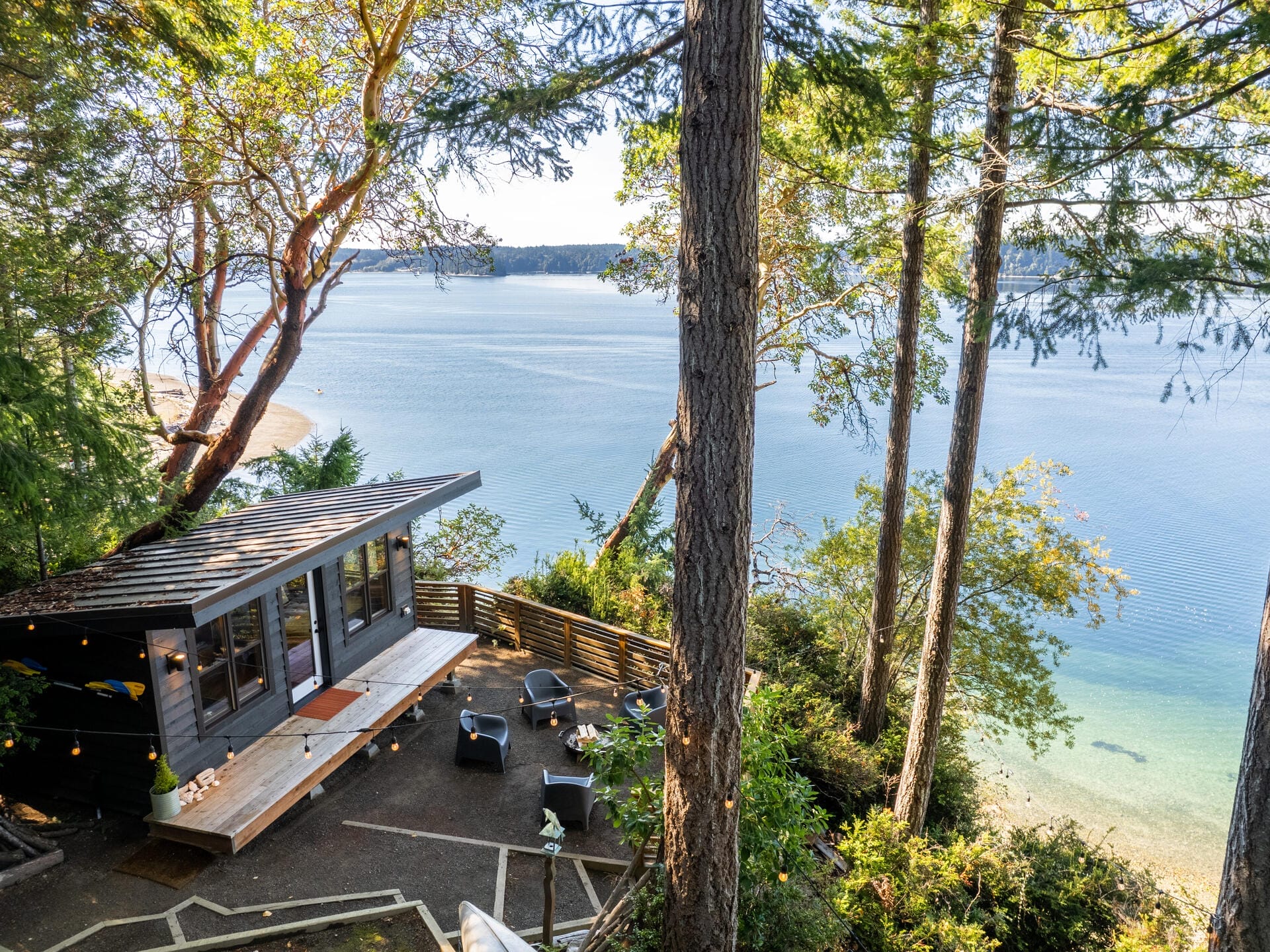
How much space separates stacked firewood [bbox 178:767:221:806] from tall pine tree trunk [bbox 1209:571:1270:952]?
7221 millimetres

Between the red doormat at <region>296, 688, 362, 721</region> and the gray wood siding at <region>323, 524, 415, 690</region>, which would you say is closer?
the red doormat at <region>296, 688, 362, 721</region>

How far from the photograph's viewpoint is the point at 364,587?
30.8ft

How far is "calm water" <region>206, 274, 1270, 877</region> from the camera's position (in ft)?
49.8

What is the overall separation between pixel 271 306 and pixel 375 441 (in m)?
22.1

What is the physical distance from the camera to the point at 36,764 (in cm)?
722

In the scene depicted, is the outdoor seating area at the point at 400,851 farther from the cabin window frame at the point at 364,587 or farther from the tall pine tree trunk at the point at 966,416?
the tall pine tree trunk at the point at 966,416

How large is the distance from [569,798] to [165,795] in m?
3.33

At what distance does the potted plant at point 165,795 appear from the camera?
21.0 feet

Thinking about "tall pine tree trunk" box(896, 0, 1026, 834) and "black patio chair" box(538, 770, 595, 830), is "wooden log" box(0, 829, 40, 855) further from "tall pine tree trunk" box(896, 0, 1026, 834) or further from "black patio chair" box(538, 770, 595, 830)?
"tall pine tree trunk" box(896, 0, 1026, 834)

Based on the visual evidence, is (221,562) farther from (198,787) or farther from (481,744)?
(481,744)

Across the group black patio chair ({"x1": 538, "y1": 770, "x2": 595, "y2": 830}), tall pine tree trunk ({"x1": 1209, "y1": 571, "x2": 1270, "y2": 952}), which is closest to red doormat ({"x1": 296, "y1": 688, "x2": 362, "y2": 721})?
black patio chair ({"x1": 538, "y1": 770, "x2": 595, "y2": 830})

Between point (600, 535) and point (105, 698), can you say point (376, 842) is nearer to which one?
point (105, 698)

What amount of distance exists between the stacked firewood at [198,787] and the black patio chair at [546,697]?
10.4 feet

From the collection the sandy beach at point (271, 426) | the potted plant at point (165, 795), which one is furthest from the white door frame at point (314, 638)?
the sandy beach at point (271, 426)
